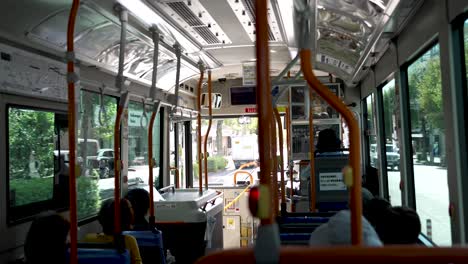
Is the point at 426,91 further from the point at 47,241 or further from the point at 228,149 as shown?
the point at 228,149

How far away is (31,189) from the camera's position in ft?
9.57

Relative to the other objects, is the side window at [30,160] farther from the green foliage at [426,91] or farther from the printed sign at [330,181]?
the green foliage at [426,91]

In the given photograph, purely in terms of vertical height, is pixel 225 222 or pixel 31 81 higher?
pixel 31 81

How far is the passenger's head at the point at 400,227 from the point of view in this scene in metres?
1.91

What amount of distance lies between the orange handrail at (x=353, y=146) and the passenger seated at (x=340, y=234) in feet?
0.36

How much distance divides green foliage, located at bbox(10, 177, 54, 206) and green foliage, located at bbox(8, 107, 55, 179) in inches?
1.8

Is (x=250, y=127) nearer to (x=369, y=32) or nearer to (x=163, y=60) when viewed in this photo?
(x=163, y=60)

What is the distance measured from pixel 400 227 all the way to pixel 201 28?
2.49 m

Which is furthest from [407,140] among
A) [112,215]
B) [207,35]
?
[112,215]

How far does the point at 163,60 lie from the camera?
4.45 meters

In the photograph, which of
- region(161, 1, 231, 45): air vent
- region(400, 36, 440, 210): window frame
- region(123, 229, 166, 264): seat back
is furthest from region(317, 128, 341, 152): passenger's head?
region(123, 229, 166, 264): seat back

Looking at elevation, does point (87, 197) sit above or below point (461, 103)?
below

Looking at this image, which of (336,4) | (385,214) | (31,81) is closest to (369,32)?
(336,4)

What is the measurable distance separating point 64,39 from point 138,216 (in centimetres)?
149
